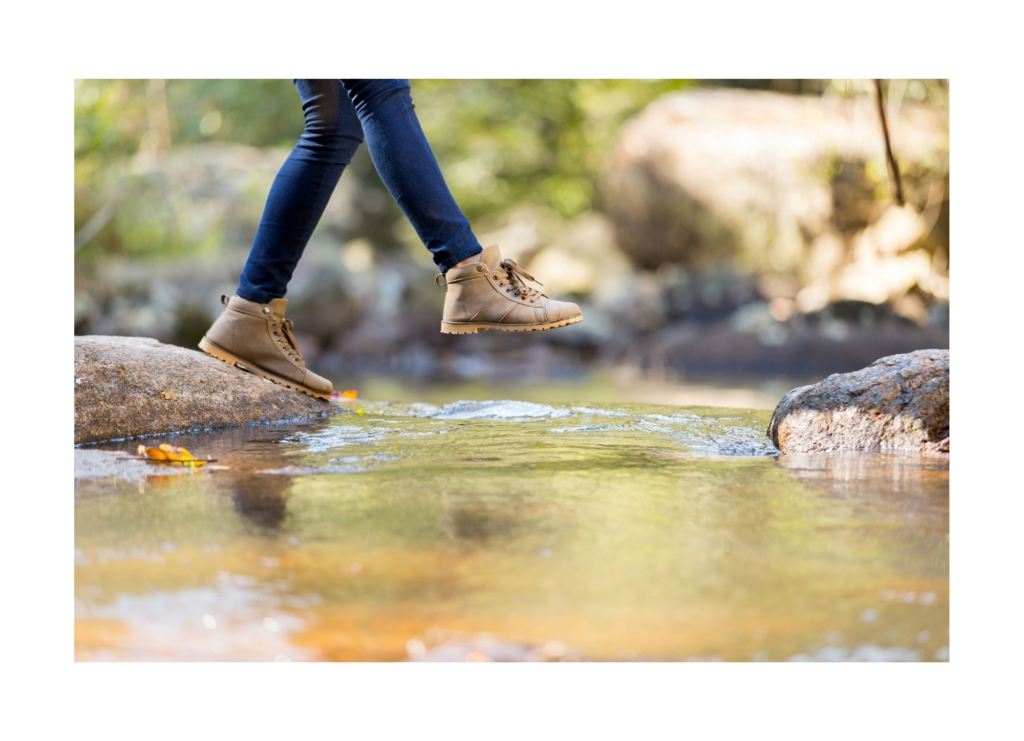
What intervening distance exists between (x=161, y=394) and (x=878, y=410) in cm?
165

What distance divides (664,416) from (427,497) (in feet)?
3.89

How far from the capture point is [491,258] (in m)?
2.18

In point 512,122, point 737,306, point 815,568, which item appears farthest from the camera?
point 512,122

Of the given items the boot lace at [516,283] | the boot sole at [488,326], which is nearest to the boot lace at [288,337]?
the boot sole at [488,326]

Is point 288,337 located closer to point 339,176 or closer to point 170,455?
point 339,176

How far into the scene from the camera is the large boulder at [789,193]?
8469 mm

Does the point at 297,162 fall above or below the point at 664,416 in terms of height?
above

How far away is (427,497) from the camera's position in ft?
4.78

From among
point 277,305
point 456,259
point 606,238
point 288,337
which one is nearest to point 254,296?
point 277,305

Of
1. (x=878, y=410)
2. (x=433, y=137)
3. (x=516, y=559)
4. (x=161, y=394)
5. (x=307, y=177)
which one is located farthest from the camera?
(x=433, y=137)

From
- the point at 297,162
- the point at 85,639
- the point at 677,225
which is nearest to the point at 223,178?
the point at 677,225

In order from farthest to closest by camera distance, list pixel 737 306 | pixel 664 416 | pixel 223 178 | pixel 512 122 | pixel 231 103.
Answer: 1. pixel 512 122
2. pixel 231 103
3. pixel 223 178
4. pixel 737 306
5. pixel 664 416

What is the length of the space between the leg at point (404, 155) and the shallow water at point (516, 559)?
1.98ft

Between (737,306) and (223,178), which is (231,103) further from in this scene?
(737,306)
